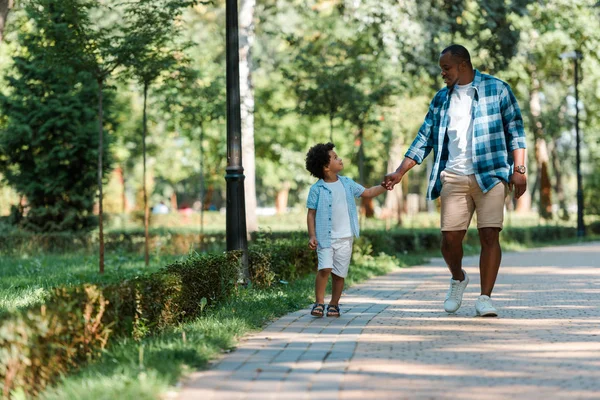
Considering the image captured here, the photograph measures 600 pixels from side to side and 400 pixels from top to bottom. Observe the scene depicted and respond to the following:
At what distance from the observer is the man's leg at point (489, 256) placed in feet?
25.3

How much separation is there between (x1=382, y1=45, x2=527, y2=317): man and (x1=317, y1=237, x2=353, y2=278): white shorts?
60cm

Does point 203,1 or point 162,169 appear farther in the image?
point 162,169

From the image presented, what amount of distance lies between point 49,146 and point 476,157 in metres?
18.1

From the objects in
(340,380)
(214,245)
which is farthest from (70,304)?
(214,245)

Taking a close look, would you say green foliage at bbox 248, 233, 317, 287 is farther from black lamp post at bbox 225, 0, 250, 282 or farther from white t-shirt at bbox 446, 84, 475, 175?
white t-shirt at bbox 446, 84, 475, 175

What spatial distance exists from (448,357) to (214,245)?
14.8 m

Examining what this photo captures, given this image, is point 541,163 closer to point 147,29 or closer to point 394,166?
point 394,166

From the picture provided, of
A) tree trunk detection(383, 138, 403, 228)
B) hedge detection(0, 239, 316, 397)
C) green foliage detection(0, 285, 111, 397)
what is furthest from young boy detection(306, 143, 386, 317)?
tree trunk detection(383, 138, 403, 228)

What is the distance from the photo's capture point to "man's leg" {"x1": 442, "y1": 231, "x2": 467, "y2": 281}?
25.8 ft

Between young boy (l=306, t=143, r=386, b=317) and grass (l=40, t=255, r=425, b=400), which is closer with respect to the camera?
grass (l=40, t=255, r=425, b=400)

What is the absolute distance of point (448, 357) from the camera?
5.71m

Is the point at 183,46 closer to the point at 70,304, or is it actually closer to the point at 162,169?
the point at 70,304

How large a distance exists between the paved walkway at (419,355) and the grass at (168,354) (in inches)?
4.8

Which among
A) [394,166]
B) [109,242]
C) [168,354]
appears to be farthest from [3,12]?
[394,166]
